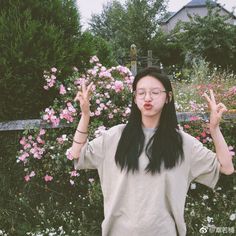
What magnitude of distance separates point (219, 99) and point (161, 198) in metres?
3.68

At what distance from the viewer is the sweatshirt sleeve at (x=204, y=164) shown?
6.42 ft

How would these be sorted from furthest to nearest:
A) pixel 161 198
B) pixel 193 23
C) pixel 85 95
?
pixel 193 23 → pixel 85 95 → pixel 161 198

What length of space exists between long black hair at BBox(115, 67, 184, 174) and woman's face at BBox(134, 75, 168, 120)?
0.11 ft

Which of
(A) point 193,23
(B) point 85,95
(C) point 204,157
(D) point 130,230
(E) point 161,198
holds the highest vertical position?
(A) point 193,23

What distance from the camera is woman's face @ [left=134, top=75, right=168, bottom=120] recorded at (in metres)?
1.99

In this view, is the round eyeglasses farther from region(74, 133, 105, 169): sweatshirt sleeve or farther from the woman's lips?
region(74, 133, 105, 169): sweatshirt sleeve

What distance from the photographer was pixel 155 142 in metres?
1.97

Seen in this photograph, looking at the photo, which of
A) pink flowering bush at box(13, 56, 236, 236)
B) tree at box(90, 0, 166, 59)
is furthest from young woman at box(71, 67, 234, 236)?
tree at box(90, 0, 166, 59)

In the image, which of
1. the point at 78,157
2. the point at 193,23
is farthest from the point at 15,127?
the point at 193,23

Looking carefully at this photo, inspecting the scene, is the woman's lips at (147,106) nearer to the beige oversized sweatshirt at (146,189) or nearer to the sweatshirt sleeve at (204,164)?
the beige oversized sweatshirt at (146,189)

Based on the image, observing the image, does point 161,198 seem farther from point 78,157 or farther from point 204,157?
point 78,157

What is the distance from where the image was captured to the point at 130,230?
6.07 ft

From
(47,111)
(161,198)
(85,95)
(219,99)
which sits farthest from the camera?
(219,99)

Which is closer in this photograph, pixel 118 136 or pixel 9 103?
pixel 118 136
